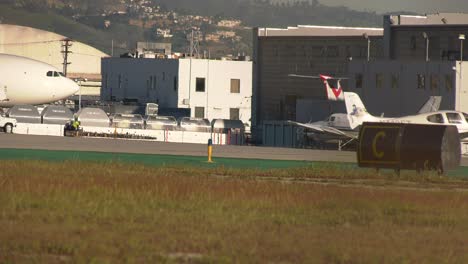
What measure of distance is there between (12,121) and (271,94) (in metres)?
44.4

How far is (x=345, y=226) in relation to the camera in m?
22.8

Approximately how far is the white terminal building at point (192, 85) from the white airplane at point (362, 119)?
4431 centimetres

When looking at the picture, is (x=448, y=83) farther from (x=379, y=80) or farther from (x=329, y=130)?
(x=329, y=130)

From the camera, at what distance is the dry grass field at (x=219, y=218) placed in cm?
1828

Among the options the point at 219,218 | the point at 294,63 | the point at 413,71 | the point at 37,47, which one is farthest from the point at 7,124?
the point at 37,47

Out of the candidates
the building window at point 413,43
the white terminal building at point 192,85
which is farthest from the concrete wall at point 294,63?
the white terminal building at point 192,85

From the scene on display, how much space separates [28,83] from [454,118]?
26881mm

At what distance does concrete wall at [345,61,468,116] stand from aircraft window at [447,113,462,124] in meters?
10.4

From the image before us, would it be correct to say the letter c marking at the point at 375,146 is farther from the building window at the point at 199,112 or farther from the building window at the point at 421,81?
the building window at the point at 199,112

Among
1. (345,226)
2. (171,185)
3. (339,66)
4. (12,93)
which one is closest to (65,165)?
(171,185)

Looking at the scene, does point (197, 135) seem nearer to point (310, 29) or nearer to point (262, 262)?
point (310, 29)

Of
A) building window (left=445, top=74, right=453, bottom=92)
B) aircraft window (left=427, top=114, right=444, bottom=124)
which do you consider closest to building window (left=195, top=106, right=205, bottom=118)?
building window (left=445, top=74, right=453, bottom=92)

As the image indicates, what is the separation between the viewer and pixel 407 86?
265 feet

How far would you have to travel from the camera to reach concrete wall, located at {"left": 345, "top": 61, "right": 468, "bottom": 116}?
76438mm
